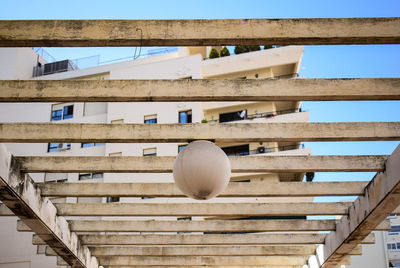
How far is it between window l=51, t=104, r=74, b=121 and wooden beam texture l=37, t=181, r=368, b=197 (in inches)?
801

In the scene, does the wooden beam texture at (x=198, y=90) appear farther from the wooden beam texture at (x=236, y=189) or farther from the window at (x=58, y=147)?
the window at (x=58, y=147)

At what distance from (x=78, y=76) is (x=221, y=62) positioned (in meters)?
9.15

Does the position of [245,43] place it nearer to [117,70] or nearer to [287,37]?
[287,37]

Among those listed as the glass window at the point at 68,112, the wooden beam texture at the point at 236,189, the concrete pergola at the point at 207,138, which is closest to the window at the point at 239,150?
the glass window at the point at 68,112

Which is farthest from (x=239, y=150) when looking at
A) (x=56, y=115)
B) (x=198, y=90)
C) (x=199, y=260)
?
(x=198, y=90)

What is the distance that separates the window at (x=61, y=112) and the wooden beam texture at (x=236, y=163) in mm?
21109

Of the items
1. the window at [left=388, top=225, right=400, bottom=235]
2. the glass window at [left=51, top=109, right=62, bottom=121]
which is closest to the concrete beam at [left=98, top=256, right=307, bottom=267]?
the glass window at [left=51, top=109, right=62, bottom=121]

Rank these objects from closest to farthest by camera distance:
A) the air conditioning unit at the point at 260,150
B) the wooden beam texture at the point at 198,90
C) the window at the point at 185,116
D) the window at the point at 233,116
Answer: the wooden beam texture at the point at 198,90 → the window at the point at 185,116 → the air conditioning unit at the point at 260,150 → the window at the point at 233,116

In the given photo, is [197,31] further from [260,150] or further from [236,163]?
[260,150]

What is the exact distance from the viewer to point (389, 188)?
7133 millimetres

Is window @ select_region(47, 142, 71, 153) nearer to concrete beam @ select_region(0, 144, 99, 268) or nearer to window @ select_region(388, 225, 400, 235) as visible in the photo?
concrete beam @ select_region(0, 144, 99, 268)

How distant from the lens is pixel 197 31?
5.07 metres

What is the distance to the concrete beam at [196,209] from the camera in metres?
9.45

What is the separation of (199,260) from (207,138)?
6.71m
